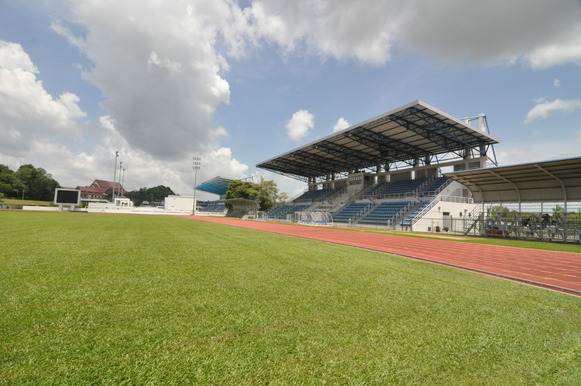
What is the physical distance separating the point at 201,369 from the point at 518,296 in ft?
16.7

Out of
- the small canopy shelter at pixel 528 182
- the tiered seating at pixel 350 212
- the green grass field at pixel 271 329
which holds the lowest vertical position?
the green grass field at pixel 271 329

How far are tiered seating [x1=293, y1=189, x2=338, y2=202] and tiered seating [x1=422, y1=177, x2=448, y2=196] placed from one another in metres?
18.6

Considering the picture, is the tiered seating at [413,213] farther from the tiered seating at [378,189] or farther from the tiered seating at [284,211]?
the tiered seating at [284,211]

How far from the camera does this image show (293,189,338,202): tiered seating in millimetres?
50116

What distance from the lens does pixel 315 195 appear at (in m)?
53.6

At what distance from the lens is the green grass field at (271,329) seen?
1915 millimetres

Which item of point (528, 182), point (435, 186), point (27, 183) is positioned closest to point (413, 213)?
point (435, 186)

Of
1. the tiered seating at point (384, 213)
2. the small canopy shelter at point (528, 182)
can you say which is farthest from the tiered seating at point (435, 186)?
the small canopy shelter at point (528, 182)

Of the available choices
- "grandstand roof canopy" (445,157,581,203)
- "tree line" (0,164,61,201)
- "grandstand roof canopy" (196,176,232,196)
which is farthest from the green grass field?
"tree line" (0,164,61,201)

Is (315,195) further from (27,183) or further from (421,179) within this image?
(27,183)

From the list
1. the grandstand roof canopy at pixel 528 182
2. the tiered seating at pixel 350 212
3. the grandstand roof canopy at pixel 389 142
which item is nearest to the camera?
the grandstand roof canopy at pixel 528 182

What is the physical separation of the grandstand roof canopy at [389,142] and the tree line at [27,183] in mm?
64926

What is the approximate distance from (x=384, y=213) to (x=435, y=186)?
7778 mm

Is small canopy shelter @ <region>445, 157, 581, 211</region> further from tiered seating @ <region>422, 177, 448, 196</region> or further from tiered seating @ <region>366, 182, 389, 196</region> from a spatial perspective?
tiered seating @ <region>366, 182, 389, 196</region>
